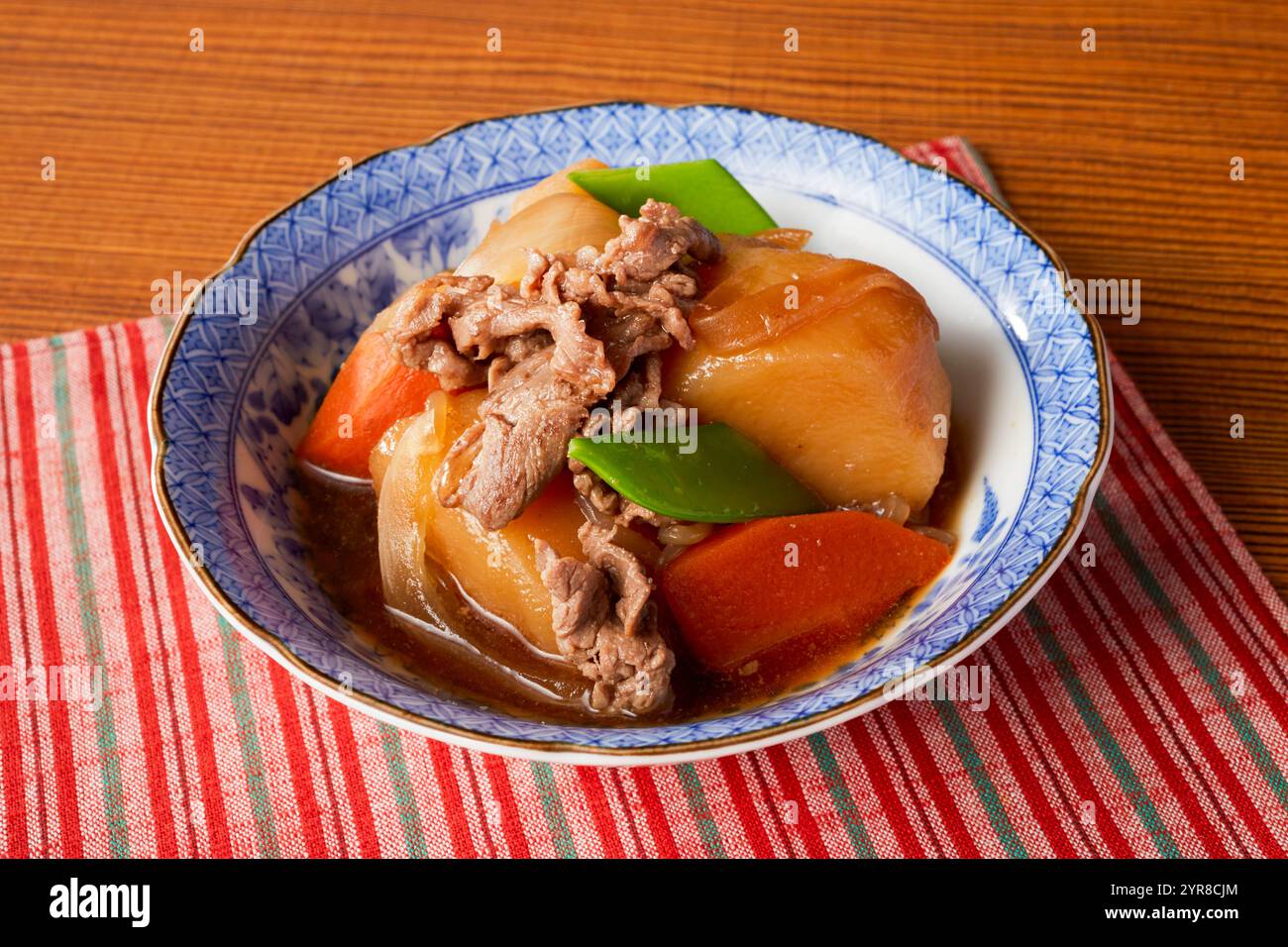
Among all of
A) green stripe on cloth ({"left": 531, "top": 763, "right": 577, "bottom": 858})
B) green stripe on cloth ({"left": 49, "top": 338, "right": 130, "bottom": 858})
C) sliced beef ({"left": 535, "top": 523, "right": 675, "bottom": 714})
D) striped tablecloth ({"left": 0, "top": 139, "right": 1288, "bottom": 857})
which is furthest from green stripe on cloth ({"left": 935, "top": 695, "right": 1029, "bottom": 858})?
green stripe on cloth ({"left": 49, "top": 338, "right": 130, "bottom": 858})

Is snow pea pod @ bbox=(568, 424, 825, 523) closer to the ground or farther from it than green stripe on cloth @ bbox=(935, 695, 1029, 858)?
farther from it

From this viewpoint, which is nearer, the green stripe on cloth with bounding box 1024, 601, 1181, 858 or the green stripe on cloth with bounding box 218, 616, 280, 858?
the green stripe on cloth with bounding box 1024, 601, 1181, 858

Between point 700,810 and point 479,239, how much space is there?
1.69 m

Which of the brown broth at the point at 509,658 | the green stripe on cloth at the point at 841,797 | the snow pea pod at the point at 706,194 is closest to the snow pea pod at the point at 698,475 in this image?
the brown broth at the point at 509,658

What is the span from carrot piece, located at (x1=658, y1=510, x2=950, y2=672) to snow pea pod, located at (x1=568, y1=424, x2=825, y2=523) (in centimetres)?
7

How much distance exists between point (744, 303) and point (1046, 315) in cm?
77

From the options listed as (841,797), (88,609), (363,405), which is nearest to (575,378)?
(363,405)

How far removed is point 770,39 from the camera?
15.1 feet

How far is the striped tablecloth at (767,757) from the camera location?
7.46ft

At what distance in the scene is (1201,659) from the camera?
2.52 m

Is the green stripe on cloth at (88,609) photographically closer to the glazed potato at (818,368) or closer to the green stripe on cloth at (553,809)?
the green stripe on cloth at (553,809)

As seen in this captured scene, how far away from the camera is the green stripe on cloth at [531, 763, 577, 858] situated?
228 centimetres

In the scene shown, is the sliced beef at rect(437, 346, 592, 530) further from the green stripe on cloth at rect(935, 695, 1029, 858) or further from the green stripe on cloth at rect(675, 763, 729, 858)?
the green stripe on cloth at rect(935, 695, 1029, 858)

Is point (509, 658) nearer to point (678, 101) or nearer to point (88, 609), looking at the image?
point (88, 609)
